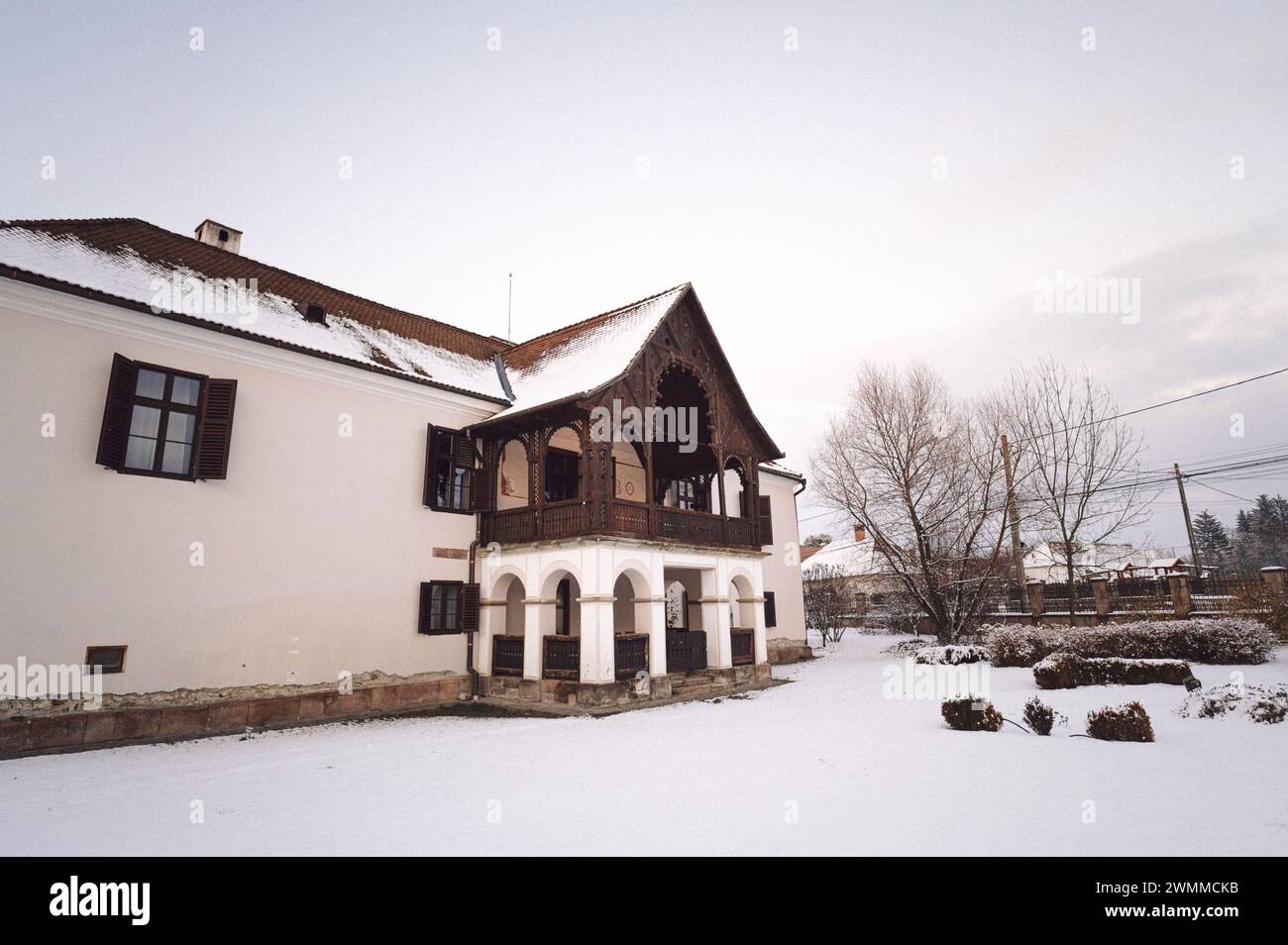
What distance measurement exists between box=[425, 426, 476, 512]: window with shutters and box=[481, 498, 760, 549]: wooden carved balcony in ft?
2.65

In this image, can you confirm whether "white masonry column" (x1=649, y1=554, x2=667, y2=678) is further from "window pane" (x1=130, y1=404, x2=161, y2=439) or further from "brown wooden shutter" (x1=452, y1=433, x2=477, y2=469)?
"window pane" (x1=130, y1=404, x2=161, y2=439)

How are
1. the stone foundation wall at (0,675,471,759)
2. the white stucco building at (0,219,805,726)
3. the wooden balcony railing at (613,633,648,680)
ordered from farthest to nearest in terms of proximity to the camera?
the wooden balcony railing at (613,633,648,680), the white stucco building at (0,219,805,726), the stone foundation wall at (0,675,471,759)

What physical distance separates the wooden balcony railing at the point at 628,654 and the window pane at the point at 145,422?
9.51 meters

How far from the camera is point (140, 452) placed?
35.3 feet

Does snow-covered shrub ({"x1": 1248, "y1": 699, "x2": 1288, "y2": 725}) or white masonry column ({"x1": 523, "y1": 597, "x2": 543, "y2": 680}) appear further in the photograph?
white masonry column ({"x1": 523, "y1": 597, "x2": 543, "y2": 680})

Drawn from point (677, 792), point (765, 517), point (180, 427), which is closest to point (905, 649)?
point (765, 517)

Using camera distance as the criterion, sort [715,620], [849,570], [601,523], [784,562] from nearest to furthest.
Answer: [601,523] < [715,620] < [784,562] < [849,570]

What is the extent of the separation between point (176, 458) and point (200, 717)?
14.8ft

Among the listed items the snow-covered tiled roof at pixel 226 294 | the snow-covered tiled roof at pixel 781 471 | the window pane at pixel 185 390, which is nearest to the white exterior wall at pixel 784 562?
the snow-covered tiled roof at pixel 781 471

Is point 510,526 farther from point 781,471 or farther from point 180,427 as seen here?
point 781,471

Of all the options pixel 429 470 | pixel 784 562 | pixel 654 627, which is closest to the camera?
pixel 654 627

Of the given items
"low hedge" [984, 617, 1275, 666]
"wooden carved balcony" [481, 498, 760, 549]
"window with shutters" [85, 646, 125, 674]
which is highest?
"wooden carved balcony" [481, 498, 760, 549]

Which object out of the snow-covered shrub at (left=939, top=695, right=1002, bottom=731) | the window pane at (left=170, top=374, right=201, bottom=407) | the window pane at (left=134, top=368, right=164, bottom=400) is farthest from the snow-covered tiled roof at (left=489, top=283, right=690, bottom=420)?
the snow-covered shrub at (left=939, top=695, right=1002, bottom=731)

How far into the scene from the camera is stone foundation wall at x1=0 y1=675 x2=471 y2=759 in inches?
361
